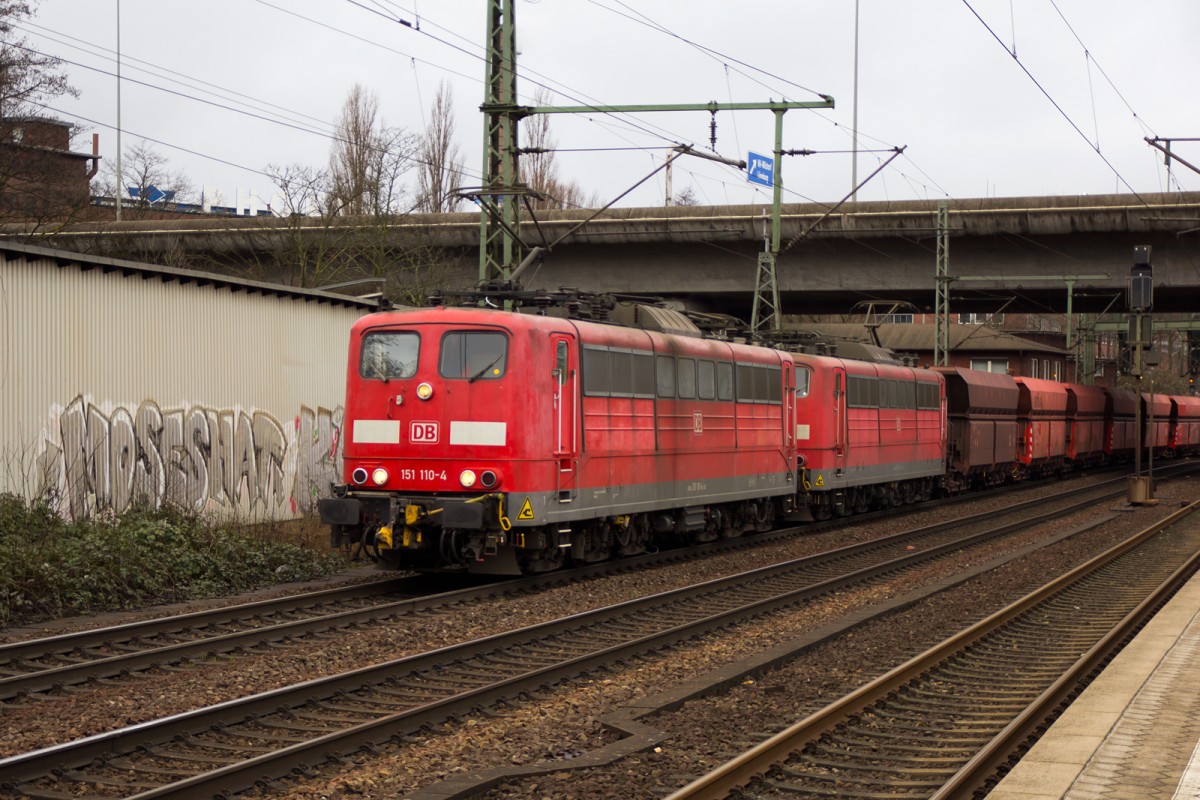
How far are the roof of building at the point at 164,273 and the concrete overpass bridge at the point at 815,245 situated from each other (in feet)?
48.2

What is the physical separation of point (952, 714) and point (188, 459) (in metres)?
11.9

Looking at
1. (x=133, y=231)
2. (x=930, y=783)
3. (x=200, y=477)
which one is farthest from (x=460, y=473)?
(x=133, y=231)

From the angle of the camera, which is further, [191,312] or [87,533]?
[191,312]

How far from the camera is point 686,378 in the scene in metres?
18.1

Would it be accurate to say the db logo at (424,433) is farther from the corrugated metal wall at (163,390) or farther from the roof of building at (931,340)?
the roof of building at (931,340)

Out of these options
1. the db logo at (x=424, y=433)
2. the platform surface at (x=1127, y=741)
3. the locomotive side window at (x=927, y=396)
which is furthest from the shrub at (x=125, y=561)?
the locomotive side window at (x=927, y=396)

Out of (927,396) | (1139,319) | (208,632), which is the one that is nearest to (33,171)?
(208,632)

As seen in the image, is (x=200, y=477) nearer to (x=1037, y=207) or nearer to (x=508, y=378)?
(x=508, y=378)

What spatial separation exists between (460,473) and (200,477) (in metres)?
5.51

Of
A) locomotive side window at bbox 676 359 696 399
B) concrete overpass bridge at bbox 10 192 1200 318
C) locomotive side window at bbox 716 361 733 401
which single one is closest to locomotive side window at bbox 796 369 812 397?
locomotive side window at bbox 716 361 733 401

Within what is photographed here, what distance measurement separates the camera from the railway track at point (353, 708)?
22.8 feet

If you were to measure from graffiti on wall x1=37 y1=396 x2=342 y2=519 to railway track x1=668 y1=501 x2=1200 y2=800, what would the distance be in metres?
10.1

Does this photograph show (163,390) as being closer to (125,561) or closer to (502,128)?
(125,561)

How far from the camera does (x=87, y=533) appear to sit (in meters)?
14.4
